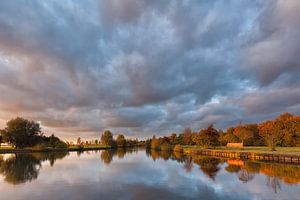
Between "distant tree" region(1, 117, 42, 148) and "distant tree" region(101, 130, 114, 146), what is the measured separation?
38.0 metres

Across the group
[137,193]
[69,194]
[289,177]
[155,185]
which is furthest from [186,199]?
[289,177]

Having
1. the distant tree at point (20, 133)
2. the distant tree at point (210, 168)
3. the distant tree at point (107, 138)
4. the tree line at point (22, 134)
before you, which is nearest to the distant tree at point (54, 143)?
the tree line at point (22, 134)

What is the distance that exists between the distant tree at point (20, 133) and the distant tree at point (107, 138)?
3801 cm

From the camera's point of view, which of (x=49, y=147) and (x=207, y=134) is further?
(x=49, y=147)

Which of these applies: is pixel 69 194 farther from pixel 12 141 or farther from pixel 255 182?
pixel 12 141

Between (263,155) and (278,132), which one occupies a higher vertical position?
(278,132)

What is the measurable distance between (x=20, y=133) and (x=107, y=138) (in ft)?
153

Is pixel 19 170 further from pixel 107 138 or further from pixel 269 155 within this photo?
pixel 107 138

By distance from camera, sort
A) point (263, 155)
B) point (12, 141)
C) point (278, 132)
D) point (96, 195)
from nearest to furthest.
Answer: point (96, 195)
point (263, 155)
point (278, 132)
point (12, 141)

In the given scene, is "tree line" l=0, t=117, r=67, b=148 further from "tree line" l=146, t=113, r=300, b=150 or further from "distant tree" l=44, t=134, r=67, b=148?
"tree line" l=146, t=113, r=300, b=150

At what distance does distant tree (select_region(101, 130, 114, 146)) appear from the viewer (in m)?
113

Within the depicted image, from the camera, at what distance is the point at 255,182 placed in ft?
67.9

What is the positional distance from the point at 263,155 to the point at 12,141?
220 feet

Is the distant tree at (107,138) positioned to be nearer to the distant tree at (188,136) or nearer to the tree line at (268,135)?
the distant tree at (188,136)
